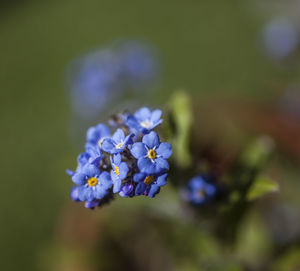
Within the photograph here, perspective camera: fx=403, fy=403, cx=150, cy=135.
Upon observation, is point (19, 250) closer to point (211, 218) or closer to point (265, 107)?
point (211, 218)

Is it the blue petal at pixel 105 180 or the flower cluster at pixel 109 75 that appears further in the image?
the flower cluster at pixel 109 75

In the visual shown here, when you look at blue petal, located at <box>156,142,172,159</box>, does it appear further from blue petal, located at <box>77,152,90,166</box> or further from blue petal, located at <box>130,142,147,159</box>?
blue petal, located at <box>77,152,90,166</box>

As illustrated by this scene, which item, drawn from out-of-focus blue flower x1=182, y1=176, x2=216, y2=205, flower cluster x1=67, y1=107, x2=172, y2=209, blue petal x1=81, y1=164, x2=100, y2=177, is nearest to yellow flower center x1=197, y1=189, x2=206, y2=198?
out-of-focus blue flower x1=182, y1=176, x2=216, y2=205

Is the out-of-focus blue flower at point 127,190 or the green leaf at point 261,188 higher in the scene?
the green leaf at point 261,188

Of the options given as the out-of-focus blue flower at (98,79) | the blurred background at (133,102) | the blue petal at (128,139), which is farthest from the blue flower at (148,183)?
the out-of-focus blue flower at (98,79)

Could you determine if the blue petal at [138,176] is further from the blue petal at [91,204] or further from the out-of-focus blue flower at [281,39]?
the out-of-focus blue flower at [281,39]

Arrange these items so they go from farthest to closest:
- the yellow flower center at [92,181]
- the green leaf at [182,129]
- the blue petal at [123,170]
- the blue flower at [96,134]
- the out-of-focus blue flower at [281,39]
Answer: the out-of-focus blue flower at [281,39] → the green leaf at [182,129] → the blue flower at [96,134] → the yellow flower center at [92,181] → the blue petal at [123,170]

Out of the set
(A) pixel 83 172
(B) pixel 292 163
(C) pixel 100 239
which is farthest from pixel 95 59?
(A) pixel 83 172
